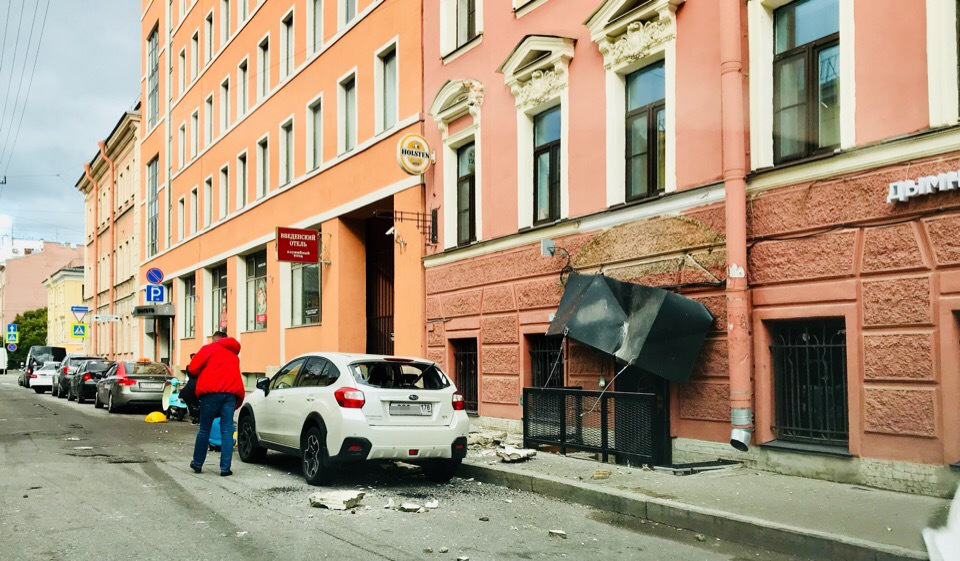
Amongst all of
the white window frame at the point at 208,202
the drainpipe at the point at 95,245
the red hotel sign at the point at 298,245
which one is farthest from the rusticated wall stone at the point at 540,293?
the drainpipe at the point at 95,245

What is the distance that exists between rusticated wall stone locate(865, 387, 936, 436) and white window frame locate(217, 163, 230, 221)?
2605 cm

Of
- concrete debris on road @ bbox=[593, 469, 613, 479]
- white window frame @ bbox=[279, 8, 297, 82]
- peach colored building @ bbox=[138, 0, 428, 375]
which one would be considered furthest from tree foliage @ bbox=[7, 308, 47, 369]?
concrete debris on road @ bbox=[593, 469, 613, 479]

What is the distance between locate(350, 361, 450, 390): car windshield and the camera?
10.2 meters

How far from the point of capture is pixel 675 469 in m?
10.0

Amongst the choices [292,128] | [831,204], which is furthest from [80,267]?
[831,204]

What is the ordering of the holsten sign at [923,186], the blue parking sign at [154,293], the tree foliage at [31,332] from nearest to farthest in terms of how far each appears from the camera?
the holsten sign at [923,186] → the blue parking sign at [154,293] → the tree foliage at [31,332]

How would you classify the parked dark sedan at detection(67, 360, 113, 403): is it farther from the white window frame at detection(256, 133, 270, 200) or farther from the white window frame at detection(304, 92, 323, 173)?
the white window frame at detection(304, 92, 323, 173)

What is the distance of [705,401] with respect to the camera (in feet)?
35.3

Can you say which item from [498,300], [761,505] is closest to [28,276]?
[498,300]

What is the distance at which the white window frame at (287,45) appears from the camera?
82.3 feet

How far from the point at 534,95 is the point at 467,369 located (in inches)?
213

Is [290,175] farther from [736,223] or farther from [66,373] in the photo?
[736,223]

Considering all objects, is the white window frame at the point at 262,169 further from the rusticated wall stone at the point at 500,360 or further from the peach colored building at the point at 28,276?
the peach colored building at the point at 28,276

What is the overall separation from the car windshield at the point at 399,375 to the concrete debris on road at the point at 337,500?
1530 millimetres
